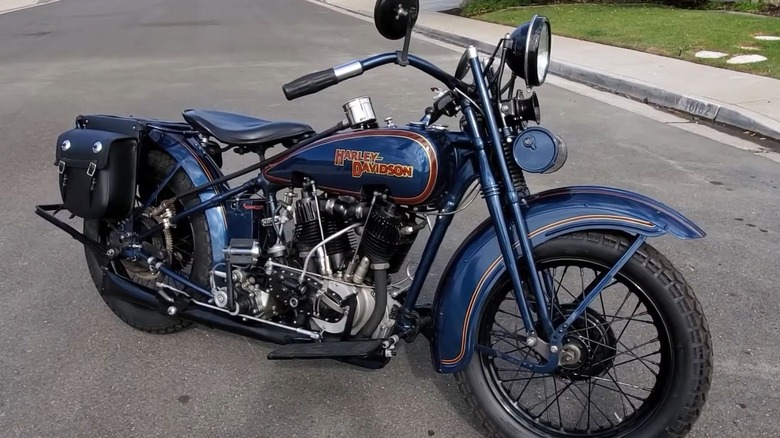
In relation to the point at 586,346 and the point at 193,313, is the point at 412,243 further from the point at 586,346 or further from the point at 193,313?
the point at 193,313

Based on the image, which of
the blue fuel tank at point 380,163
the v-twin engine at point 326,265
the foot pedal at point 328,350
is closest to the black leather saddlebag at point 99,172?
the v-twin engine at point 326,265

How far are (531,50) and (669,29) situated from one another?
1250 cm

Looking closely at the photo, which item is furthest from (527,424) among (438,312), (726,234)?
(726,234)

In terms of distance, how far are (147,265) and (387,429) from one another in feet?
4.58

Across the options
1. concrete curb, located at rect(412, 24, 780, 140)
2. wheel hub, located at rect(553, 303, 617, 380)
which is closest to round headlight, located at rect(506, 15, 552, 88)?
wheel hub, located at rect(553, 303, 617, 380)

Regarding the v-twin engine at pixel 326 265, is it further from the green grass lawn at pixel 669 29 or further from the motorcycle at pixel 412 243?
the green grass lawn at pixel 669 29

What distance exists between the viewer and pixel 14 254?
14.8 ft

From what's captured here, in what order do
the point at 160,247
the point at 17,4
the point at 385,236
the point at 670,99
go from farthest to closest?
the point at 17,4 → the point at 670,99 → the point at 160,247 → the point at 385,236

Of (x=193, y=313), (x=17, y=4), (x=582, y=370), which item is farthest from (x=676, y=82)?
(x=17, y=4)

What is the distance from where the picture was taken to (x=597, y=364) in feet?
8.16

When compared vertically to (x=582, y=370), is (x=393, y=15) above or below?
above

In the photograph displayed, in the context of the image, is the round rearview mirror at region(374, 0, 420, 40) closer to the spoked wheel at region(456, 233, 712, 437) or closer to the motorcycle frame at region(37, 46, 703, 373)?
the motorcycle frame at region(37, 46, 703, 373)

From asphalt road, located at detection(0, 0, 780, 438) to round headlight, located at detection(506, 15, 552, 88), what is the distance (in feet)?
Result: 4.63

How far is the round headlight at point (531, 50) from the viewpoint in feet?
7.15
